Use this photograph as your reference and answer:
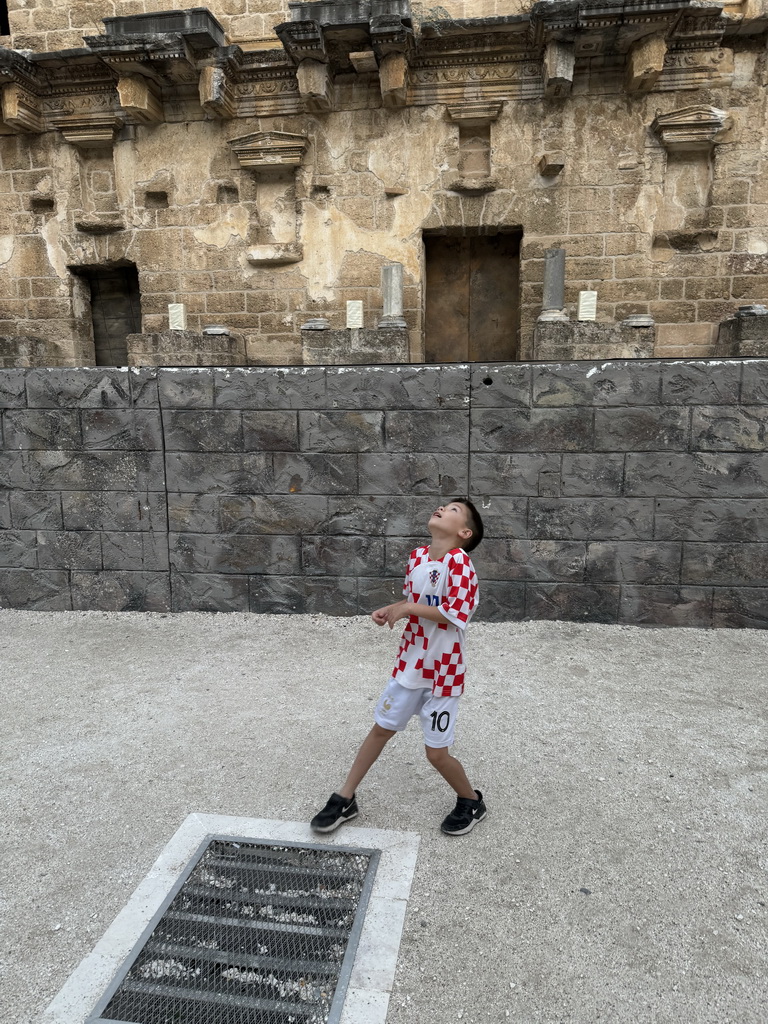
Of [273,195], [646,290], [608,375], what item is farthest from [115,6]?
[608,375]

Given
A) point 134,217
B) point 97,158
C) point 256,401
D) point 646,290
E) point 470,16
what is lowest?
point 256,401

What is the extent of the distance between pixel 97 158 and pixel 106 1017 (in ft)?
35.7

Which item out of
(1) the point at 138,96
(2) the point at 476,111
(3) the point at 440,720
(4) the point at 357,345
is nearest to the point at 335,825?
(3) the point at 440,720

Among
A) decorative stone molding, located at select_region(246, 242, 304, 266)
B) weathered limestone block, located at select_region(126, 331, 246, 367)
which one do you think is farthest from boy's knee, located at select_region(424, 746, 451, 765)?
decorative stone molding, located at select_region(246, 242, 304, 266)

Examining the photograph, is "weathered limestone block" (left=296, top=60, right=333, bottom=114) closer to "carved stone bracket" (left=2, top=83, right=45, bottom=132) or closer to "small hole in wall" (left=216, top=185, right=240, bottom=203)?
"small hole in wall" (left=216, top=185, right=240, bottom=203)

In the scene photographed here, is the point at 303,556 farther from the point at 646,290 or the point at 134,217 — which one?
the point at 134,217

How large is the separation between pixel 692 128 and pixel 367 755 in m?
9.06

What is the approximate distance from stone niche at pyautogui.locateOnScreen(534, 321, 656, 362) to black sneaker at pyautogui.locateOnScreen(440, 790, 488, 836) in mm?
5989

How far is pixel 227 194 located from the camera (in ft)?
31.0

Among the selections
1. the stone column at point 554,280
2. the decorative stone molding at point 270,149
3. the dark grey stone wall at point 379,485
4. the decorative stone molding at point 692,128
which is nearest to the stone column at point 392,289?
the stone column at point 554,280

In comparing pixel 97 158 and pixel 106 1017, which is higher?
pixel 97 158

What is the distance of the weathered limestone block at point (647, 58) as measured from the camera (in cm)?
799

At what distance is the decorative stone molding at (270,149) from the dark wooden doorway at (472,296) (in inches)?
82.8

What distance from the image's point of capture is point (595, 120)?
8.66 metres
